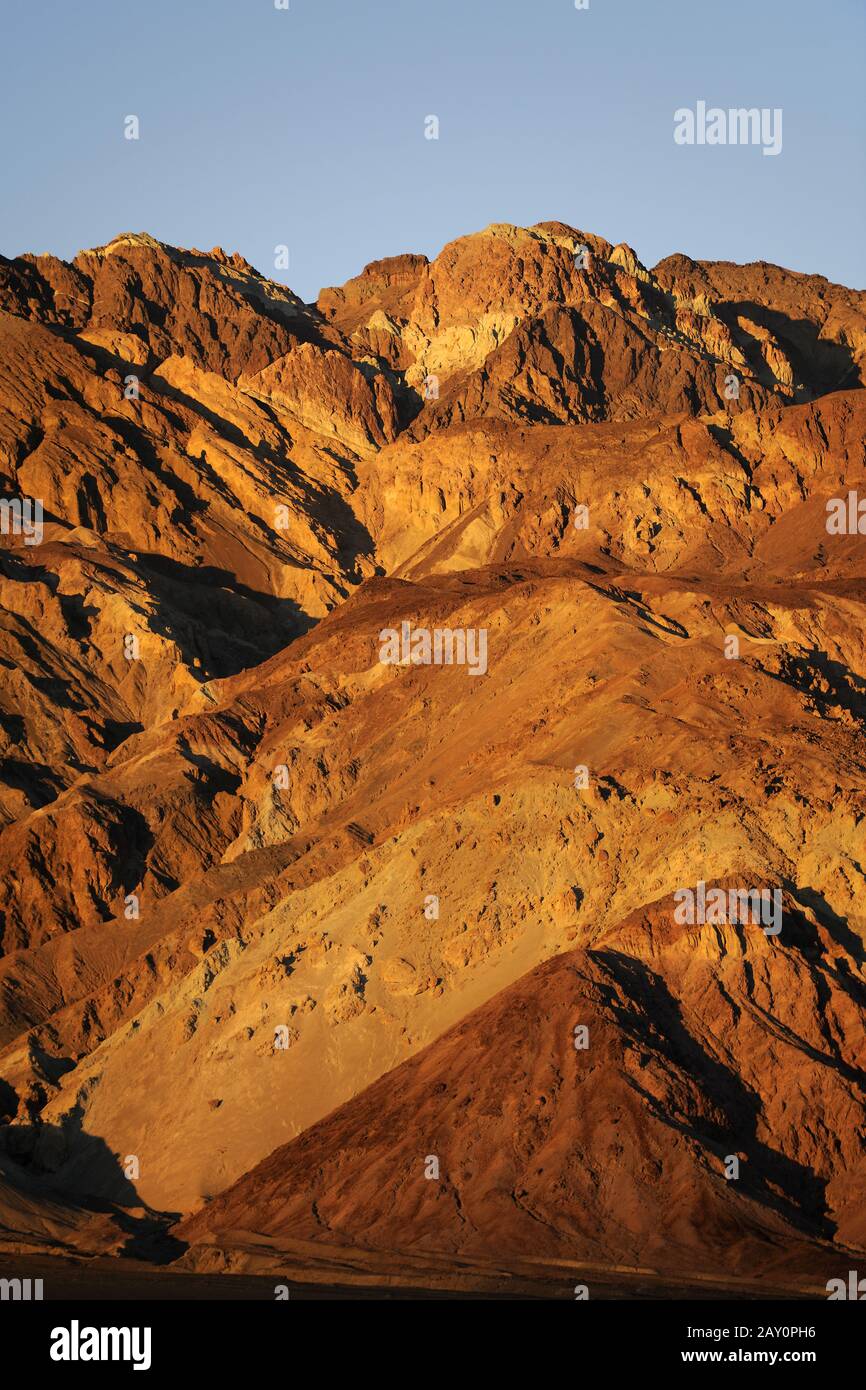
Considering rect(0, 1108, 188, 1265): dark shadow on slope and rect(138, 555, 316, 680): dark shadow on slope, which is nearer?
rect(0, 1108, 188, 1265): dark shadow on slope

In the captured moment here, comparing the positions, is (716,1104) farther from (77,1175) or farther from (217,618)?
(217,618)

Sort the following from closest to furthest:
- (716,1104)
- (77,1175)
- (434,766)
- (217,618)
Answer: (716,1104), (77,1175), (434,766), (217,618)

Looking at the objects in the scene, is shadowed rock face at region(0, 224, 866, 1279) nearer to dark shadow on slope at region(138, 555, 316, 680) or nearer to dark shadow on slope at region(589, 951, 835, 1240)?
dark shadow on slope at region(589, 951, 835, 1240)

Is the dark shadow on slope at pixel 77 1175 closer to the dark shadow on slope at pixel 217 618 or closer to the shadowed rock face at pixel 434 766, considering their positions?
the shadowed rock face at pixel 434 766

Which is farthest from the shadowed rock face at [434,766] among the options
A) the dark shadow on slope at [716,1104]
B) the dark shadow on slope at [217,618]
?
the dark shadow on slope at [217,618]

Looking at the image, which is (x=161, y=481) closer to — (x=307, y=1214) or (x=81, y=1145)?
(x=81, y=1145)

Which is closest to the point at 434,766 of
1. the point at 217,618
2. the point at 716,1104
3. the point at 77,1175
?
the point at 77,1175

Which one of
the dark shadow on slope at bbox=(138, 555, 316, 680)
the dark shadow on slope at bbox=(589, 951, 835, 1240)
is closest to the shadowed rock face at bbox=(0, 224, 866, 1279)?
the dark shadow on slope at bbox=(589, 951, 835, 1240)

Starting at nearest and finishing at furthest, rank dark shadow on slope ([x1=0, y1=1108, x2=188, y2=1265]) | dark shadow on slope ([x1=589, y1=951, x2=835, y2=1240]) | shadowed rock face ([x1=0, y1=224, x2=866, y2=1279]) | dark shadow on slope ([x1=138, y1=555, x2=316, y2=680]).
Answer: dark shadow on slope ([x1=589, y1=951, x2=835, y2=1240]) → shadowed rock face ([x1=0, y1=224, x2=866, y2=1279]) → dark shadow on slope ([x1=0, y1=1108, x2=188, y2=1265]) → dark shadow on slope ([x1=138, y1=555, x2=316, y2=680])
